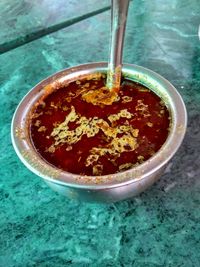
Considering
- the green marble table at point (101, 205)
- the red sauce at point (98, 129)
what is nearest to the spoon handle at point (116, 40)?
the red sauce at point (98, 129)

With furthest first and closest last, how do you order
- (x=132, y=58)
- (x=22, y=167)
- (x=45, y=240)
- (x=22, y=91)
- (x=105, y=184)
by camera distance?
(x=132, y=58)
(x=22, y=91)
(x=22, y=167)
(x=45, y=240)
(x=105, y=184)

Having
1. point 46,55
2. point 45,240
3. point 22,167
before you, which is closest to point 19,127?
point 22,167

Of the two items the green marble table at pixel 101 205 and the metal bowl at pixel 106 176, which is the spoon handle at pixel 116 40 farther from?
the green marble table at pixel 101 205

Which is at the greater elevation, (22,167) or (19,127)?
(19,127)

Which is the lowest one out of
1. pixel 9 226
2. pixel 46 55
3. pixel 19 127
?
pixel 9 226

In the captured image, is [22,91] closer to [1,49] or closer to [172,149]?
[1,49]

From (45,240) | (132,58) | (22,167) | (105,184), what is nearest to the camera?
(105,184)

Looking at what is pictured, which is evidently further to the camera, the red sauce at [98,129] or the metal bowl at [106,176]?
the red sauce at [98,129]
